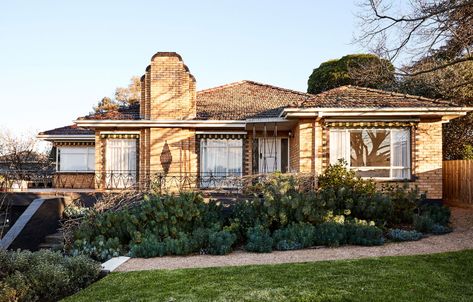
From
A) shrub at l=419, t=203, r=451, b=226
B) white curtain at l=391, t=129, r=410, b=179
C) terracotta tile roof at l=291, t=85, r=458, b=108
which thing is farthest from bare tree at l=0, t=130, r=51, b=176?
shrub at l=419, t=203, r=451, b=226

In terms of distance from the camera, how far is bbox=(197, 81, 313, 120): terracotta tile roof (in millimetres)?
22297

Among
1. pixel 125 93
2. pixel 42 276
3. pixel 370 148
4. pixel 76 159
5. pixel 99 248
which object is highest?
pixel 125 93

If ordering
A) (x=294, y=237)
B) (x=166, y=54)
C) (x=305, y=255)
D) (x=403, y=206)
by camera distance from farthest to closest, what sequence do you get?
(x=166, y=54) < (x=403, y=206) < (x=294, y=237) < (x=305, y=255)

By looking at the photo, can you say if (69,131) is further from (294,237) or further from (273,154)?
(294,237)

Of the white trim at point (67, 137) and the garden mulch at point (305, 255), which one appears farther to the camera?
the white trim at point (67, 137)

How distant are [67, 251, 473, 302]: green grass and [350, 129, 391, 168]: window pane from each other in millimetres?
8800

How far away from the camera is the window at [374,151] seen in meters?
19.0

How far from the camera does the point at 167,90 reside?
21828 mm

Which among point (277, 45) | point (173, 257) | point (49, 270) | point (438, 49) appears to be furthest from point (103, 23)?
point (438, 49)

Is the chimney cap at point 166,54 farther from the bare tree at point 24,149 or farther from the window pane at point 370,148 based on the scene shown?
the bare tree at point 24,149

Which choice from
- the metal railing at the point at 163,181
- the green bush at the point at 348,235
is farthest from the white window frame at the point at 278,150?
the green bush at the point at 348,235

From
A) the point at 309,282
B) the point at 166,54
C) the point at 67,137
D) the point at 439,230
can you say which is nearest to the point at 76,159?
the point at 67,137

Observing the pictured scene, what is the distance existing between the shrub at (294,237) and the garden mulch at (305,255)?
33cm

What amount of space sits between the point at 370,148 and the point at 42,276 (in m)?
14.1
